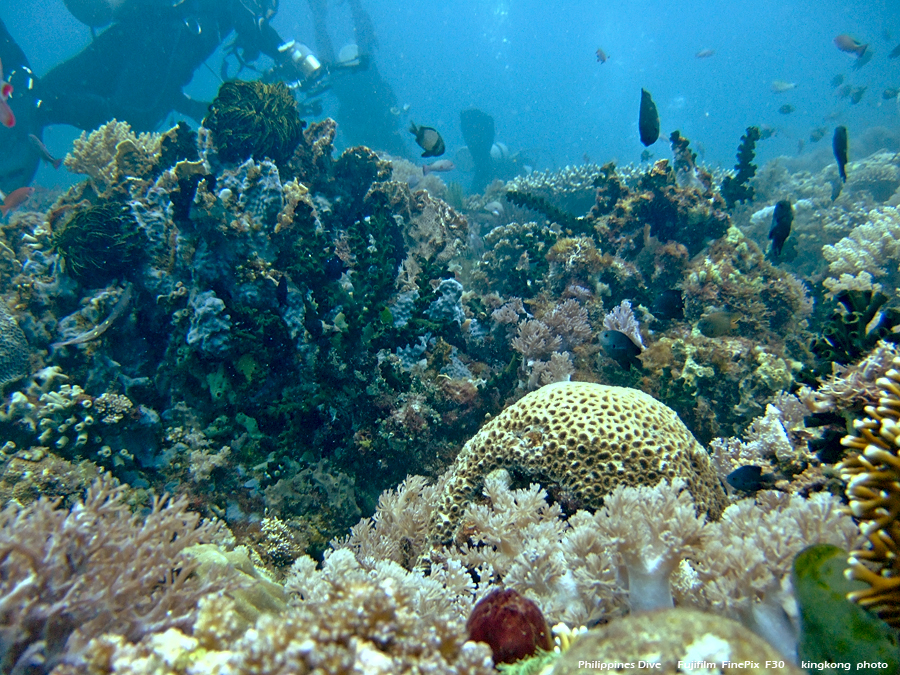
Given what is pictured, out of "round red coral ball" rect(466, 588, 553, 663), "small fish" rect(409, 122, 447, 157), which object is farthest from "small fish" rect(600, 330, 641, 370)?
"small fish" rect(409, 122, 447, 157)

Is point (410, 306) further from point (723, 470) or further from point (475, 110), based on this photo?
point (475, 110)

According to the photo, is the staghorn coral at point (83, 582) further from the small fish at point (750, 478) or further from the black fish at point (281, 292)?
the small fish at point (750, 478)

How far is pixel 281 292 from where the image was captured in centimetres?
527

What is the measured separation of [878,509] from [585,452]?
1.71 metres

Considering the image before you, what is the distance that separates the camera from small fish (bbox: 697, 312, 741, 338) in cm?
525

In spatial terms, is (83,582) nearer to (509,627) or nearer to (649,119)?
(509,627)

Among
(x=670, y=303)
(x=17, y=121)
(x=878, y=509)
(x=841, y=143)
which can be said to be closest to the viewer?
(x=878, y=509)

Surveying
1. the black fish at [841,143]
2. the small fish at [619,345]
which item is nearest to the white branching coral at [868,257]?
the black fish at [841,143]

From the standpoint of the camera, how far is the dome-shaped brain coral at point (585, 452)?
3188mm

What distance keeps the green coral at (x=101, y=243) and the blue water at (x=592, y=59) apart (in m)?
84.8

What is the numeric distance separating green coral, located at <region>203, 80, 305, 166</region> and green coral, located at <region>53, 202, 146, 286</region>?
1.77 meters

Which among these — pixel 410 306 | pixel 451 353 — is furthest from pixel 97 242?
pixel 451 353

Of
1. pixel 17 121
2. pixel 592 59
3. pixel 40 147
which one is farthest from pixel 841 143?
pixel 592 59

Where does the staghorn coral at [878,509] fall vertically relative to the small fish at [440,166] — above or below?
below
